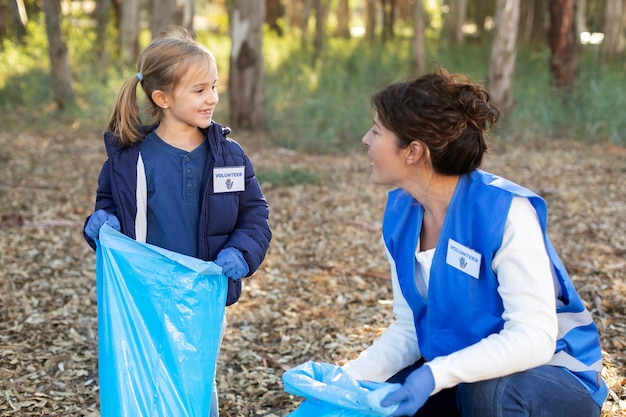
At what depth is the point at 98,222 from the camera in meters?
2.22

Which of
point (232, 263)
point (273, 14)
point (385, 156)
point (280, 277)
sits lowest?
point (280, 277)

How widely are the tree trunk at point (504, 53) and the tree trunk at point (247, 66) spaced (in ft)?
9.35

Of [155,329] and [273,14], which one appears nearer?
[155,329]

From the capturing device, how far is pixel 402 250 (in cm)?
210

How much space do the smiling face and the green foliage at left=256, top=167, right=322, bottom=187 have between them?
3.90 m

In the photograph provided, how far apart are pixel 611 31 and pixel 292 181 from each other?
8676 mm

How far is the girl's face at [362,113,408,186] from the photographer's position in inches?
77.8

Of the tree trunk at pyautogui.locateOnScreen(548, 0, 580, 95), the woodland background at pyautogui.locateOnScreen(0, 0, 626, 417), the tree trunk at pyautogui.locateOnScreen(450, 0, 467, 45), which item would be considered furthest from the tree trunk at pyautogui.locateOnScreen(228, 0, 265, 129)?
the tree trunk at pyautogui.locateOnScreen(450, 0, 467, 45)

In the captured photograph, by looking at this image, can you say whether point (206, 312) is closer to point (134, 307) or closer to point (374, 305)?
point (134, 307)

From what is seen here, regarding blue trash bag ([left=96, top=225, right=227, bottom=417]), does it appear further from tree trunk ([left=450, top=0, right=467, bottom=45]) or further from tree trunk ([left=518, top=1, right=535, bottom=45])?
tree trunk ([left=518, top=1, right=535, bottom=45])

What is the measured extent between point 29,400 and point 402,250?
1.66 meters

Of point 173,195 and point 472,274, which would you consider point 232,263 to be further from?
point 472,274

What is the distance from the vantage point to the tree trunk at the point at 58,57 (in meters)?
9.20

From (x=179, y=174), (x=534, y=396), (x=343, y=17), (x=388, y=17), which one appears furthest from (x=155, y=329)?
(x=343, y=17)
